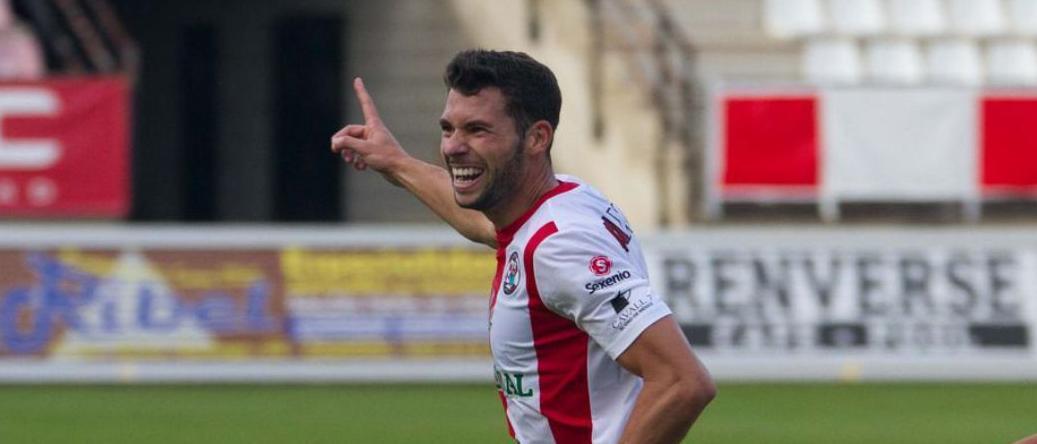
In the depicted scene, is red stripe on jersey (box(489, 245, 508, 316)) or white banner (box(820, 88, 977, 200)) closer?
red stripe on jersey (box(489, 245, 508, 316))

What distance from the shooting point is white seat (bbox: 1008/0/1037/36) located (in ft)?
74.1

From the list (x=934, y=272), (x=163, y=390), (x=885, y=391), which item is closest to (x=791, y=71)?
(x=934, y=272)

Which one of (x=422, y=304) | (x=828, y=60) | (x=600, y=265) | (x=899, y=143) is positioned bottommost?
(x=422, y=304)

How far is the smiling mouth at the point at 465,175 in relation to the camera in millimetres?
4480

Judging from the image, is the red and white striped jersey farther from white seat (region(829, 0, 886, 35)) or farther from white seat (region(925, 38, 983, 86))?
white seat (region(925, 38, 983, 86))

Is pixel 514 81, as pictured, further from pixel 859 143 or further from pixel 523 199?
pixel 859 143

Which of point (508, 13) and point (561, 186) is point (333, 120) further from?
point (561, 186)

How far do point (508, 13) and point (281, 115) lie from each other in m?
4.12

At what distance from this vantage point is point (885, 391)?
1606cm

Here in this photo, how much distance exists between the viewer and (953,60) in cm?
2267

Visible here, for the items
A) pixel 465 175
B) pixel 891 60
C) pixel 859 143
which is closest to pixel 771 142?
pixel 859 143

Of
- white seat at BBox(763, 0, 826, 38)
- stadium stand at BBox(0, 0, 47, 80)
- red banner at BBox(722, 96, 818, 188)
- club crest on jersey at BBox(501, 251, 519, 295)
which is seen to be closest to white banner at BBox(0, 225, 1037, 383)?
red banner at BBox(722, 96, 818, 188)

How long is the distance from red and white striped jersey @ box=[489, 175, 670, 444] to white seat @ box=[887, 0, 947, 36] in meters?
18.6

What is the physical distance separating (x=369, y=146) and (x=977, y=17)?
1818 centimetres
